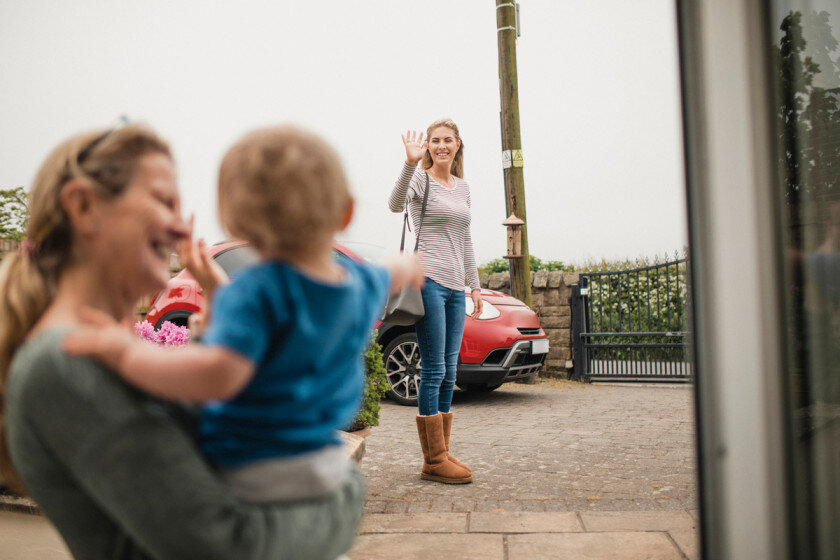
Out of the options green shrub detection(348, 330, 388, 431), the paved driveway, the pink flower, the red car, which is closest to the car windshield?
the red car

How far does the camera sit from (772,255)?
1336 millimetres

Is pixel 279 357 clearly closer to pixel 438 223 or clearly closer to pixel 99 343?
pixel 99 343

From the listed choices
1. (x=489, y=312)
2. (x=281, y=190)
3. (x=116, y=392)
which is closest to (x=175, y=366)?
(x=116, y=392)

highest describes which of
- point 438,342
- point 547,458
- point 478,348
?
point 438,342

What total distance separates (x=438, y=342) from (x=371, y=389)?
46 centimetres

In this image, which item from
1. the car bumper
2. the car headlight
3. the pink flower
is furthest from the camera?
the car headlight

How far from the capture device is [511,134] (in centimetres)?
948

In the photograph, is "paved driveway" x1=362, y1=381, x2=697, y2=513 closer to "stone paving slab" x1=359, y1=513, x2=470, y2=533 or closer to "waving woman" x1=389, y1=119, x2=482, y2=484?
"stone paving slab" x1=359, y1=513, x2=470, y2=533

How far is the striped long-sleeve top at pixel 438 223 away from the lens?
11.9ft

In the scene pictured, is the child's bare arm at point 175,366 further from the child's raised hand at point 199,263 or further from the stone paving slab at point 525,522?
the stone paving slab at point 525,522

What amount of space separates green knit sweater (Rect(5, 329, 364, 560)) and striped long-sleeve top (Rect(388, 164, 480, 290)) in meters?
2.81

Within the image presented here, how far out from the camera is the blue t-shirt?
2.65 ft

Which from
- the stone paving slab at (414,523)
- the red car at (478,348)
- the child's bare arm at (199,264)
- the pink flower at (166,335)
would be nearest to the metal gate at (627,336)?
the red car at (478,348)

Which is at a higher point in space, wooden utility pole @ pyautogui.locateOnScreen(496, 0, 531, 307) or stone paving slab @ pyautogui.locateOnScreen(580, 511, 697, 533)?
wooden utility pole @ pyautogui.locateOnScreen(496, 0, 531, 307)
